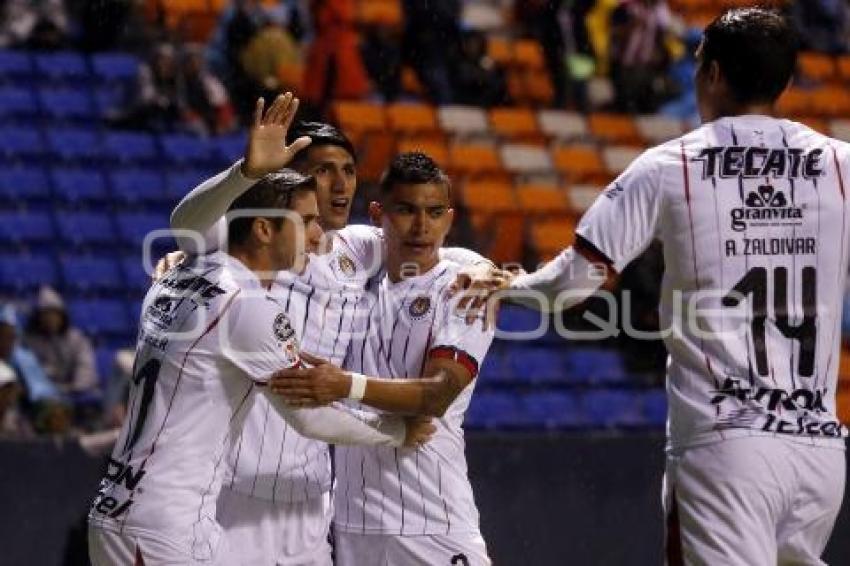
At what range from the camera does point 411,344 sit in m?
6.07

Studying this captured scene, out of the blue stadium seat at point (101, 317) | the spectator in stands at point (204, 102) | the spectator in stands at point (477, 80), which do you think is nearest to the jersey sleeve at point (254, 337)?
the blue stadium seat at point (101, 317)

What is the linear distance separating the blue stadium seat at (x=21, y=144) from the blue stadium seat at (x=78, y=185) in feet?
0.74

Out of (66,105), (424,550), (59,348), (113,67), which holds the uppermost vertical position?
(113,67)

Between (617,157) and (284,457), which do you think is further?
(617,157)

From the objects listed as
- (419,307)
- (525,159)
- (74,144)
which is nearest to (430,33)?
(525,159)

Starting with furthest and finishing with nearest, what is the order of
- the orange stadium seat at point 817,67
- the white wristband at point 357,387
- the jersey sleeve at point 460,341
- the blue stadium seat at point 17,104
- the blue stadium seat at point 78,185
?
the orange stadium seat at point 817,67 → the blue stadium seat at point 17,104 → the blue stadium seat at point 78,185 → the jersey sleeve at point 460,341 → the white wristband at point 357,387

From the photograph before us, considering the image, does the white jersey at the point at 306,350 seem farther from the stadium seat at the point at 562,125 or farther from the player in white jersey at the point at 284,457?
the stadium seat at the point at 562,125

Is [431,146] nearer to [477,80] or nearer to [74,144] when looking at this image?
[477,80]

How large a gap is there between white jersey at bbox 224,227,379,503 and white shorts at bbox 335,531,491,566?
31cm

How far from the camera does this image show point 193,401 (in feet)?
17.4

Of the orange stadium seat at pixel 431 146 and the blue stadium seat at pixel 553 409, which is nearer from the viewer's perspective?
the blue stadium seat at pixel 553 409

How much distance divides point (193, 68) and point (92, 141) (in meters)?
0.90

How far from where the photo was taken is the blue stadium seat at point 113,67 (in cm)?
1361

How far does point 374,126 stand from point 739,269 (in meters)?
9.15
